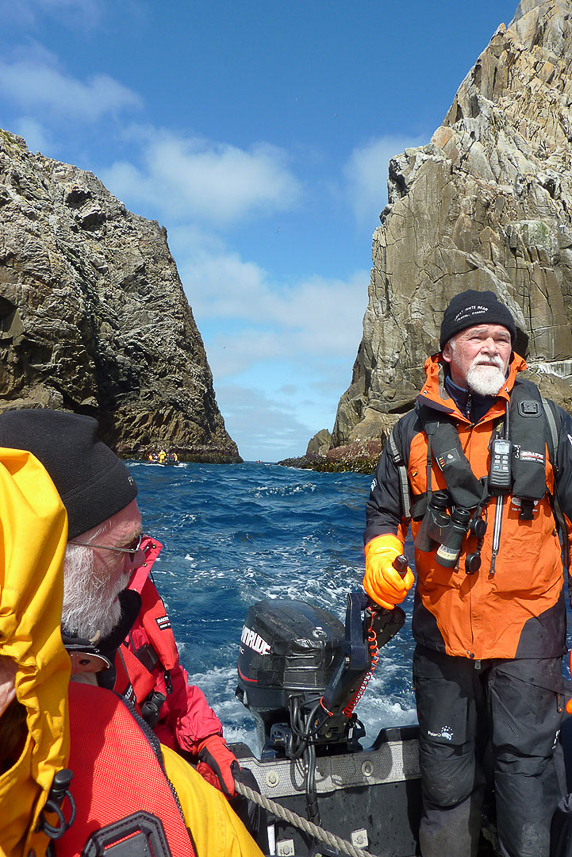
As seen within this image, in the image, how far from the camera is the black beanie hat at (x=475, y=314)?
2312 millimetres

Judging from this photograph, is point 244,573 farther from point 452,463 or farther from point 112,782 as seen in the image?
point 112,782

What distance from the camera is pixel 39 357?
29.3 meters

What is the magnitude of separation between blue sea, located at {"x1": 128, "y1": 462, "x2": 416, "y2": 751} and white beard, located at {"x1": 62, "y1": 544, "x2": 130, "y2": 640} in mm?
2954

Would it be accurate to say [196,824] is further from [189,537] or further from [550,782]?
[189,537]

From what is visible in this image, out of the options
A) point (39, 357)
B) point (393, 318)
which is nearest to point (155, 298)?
point (39, 357)

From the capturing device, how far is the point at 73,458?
3.58ft

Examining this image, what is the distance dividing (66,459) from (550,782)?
2.14 metres

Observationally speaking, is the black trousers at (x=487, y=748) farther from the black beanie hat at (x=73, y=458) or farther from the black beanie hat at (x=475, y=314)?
the black beanie hat at (x=73, y=458)

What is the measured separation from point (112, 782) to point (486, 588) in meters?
1.68

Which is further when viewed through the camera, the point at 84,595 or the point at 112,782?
the point at 84,595

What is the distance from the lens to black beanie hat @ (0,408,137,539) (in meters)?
1.05

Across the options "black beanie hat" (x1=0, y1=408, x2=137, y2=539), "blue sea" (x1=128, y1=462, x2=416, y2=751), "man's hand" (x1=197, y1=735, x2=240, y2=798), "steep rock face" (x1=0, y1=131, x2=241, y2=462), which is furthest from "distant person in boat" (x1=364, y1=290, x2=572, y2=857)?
"steep rock face" (x1=0, y1=131, x2=241, y2=462)

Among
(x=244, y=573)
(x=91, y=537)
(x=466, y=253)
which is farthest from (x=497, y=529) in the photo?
(x=466, y=253)

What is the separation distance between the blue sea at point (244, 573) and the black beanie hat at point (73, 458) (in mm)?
3124
